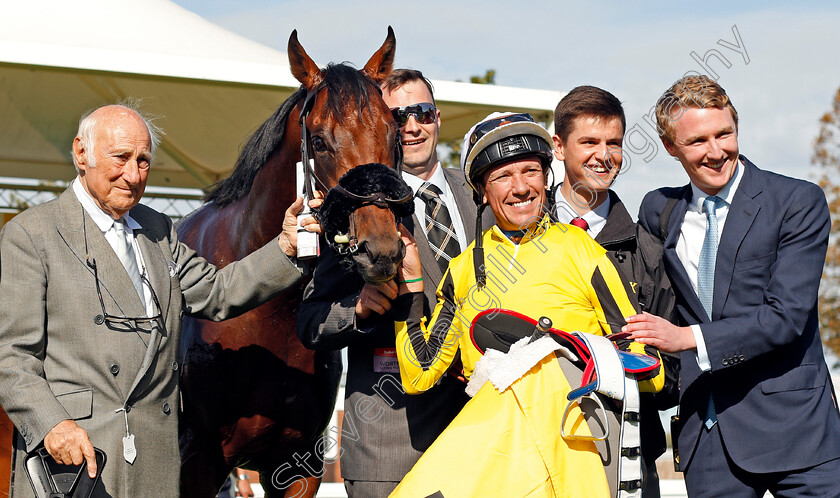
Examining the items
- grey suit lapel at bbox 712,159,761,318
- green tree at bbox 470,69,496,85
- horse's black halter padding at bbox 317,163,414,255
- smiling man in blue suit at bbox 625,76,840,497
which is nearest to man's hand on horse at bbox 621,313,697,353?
smiling man in blue suit at bbox 625,76,840,497

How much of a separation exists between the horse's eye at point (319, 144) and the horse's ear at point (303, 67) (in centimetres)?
32

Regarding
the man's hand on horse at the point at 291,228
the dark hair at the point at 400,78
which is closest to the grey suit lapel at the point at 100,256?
the man's hand on horse at the point at 291,228

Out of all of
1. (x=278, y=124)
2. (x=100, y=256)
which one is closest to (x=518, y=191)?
(x=278, y=124)

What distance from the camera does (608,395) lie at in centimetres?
222

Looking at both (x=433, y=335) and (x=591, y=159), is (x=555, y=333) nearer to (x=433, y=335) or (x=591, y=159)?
(x=433, y=335)

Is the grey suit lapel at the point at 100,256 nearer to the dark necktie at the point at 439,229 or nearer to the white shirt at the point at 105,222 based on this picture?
the white shirt at the point at 105,222

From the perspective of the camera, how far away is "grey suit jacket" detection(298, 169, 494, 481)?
2854 millimetres

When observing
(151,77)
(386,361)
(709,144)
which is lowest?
(386,361)

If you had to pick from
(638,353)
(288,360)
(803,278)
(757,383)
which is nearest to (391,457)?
(288,360)

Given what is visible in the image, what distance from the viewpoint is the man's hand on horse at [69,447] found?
231 cm

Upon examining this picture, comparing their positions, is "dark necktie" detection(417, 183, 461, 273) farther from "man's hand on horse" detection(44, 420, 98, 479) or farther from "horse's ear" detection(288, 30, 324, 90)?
"man's hand on horse" detection(44, 420, 98, 479)

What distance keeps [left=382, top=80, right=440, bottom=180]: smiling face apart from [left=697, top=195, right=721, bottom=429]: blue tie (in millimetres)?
1181

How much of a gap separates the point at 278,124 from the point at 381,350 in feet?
3.53

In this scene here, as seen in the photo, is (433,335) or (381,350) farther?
(381,350)
